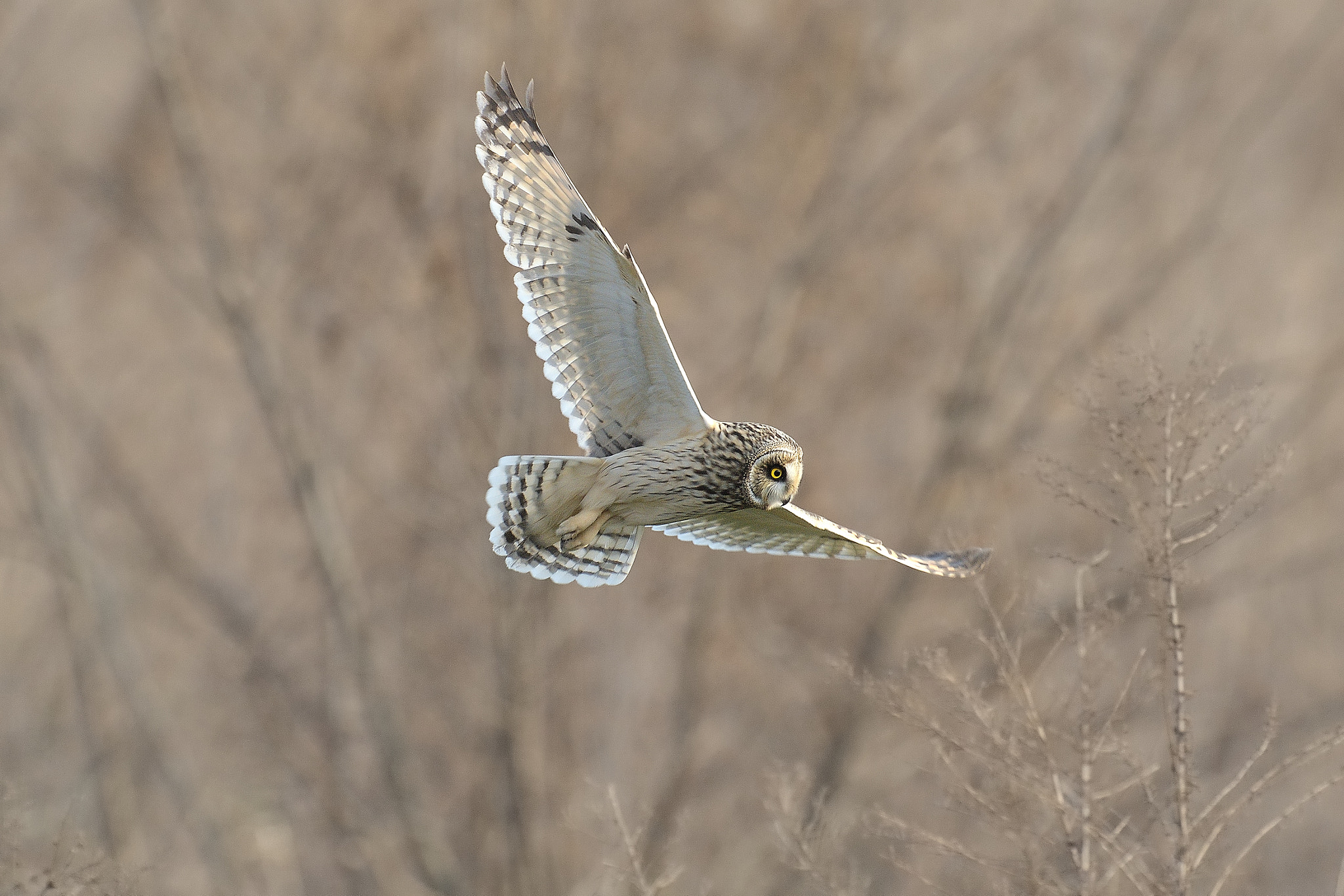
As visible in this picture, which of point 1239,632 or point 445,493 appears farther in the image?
point 1239,632

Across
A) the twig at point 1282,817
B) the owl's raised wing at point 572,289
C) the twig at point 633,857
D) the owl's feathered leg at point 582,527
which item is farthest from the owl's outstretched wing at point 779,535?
the twig at point 1282,817

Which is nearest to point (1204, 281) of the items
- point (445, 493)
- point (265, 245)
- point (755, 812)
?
point (755, 812)

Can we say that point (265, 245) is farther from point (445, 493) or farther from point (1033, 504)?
point (1033, 504)

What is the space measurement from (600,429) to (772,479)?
996mm

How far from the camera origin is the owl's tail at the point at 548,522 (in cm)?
616

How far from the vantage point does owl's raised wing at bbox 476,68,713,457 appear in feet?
18.6

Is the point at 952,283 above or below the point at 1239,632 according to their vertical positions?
above

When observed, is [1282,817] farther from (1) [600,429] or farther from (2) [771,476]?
(1) [600,429]

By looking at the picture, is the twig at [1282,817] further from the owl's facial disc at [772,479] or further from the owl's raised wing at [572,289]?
the owl's raised wing at [572,289]

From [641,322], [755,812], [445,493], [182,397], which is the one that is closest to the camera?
[641,322]

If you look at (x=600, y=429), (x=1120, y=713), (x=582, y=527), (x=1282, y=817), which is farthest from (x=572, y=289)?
(x=1282, y=817)

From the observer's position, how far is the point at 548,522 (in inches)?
248

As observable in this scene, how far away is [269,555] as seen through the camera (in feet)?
55.3

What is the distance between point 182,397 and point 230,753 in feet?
13.3
